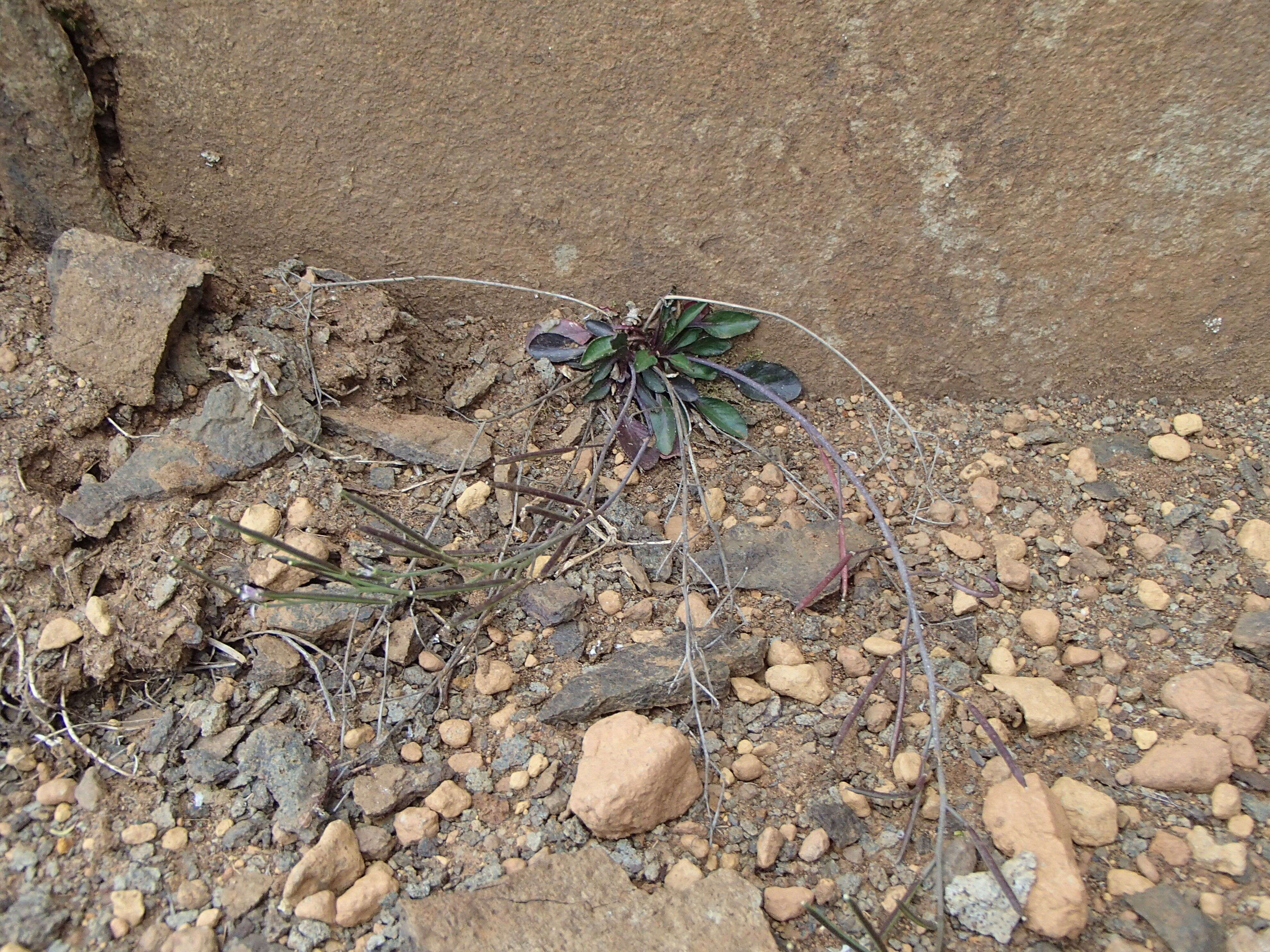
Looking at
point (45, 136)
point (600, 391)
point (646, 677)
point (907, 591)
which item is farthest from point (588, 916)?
point (45, 136)

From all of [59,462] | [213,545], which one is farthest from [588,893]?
[59,462]

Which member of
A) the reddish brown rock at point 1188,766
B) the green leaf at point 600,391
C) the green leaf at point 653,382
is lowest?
the reddish brown rock at point 1188,766

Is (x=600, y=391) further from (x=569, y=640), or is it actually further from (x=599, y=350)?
(x=569, y=640)

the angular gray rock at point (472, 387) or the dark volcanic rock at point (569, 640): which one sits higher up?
the angular gray rock at point (472, 387)

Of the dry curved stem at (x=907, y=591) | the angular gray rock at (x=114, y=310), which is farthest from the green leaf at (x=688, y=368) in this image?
the angular gray rock at (x=114, y=310)

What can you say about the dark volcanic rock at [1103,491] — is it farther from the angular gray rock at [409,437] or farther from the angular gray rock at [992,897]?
the angular gray rock at [409,437]

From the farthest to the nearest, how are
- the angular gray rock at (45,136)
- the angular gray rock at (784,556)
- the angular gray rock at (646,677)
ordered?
the angular gray rock at (784,556)
the angular gray rock at (45,136)
the angular gray rock at (646,677)

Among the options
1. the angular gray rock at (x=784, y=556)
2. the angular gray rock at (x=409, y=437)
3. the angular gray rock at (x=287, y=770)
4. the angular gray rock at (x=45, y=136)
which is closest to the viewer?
the angular gray rock at (x=287, y=770)
